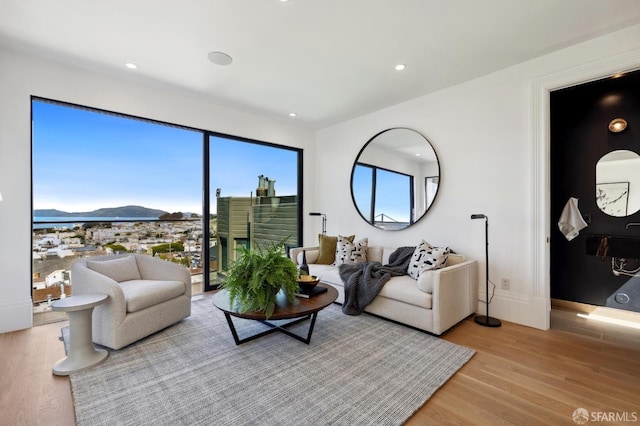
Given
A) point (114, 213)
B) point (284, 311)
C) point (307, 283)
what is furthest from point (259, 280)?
point (114, 213)

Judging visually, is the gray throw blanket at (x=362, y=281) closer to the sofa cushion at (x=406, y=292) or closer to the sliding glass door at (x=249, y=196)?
the sofa cushion at (x=406, y=292)

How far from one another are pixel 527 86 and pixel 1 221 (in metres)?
5.36

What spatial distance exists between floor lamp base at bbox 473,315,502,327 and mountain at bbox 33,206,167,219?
4.09 m

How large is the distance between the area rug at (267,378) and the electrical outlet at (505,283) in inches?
42.6

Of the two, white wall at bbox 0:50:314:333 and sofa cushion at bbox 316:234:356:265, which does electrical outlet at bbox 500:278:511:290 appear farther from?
white wall at bbox 0:50:314:333

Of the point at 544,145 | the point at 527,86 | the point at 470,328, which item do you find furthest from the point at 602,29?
the point at 470,328

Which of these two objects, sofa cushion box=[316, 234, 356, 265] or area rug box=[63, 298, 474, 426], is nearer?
area rug box=[63, 298, 474, 426]

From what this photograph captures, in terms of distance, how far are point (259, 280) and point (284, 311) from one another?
1.05 feet

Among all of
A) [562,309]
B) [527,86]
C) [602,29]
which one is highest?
[602,29]

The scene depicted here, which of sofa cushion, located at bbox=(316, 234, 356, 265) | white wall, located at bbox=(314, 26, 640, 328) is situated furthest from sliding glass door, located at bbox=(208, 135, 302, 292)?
white wall, located at bbox=(314, 26, 640, 328)

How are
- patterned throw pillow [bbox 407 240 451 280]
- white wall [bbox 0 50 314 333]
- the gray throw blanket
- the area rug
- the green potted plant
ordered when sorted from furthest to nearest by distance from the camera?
the gray throw blanket
patterned throw pillow [bbox 407 240 451 280]
white wall [bbox 0 50 314 333]
the green potted plant
the area rug

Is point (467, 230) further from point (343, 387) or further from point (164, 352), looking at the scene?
point (164, 352)

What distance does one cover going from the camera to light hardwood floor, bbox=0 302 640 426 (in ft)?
5.44

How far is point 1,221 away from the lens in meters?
2.76
